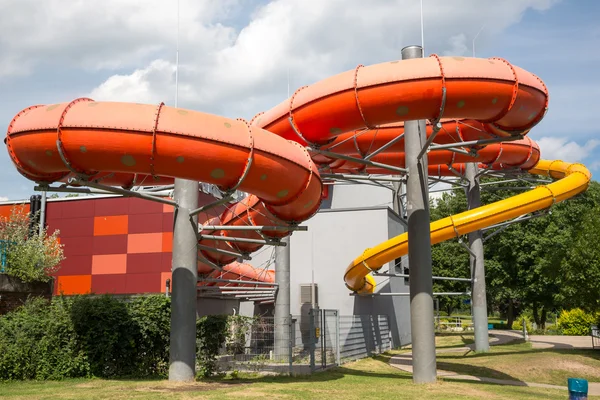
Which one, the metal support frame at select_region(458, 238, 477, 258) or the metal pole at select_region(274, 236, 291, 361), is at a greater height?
the metal support frame at select_region(458, 238, 477, 258)

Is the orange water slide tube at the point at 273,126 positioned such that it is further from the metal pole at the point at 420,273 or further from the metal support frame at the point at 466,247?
the metal support frame at the point at 466,247

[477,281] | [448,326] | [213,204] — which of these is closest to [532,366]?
[477,281]

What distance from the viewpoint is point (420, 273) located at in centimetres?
1452

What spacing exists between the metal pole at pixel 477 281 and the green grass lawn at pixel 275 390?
9891 millimetres

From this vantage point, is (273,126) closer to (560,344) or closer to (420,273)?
→ (420,273)

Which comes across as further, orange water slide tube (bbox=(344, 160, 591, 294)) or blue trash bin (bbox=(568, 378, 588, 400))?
orange water slide tube (bbox=(344, 160, 591, 294))

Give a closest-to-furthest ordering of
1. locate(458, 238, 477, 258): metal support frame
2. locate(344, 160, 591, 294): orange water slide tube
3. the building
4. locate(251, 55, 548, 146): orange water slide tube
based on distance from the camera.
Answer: locate(251, 55, 548, 146): orange water slide tube
locate(344, 160, 591, 294): orange water slide tube
locate(458, 238, 477, 258): metal support frame
the building

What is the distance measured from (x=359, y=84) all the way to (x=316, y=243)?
15.9 m

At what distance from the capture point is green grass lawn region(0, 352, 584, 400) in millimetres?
11164

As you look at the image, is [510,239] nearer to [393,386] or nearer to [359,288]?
[359,288]

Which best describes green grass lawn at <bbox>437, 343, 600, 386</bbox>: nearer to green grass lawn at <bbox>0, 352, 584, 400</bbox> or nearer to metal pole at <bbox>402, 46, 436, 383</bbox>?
green grass lawn at <bbox>0, 352, 584, 400</bbox>

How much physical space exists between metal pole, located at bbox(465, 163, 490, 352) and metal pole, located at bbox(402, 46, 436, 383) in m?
10.8

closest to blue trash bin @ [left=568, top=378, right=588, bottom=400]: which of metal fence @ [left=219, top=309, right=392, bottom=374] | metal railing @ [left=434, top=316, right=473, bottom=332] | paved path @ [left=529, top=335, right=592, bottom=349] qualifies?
metal fence @ [left=219, top=309, right=392, bottom=374]

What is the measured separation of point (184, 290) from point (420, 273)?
5892 millimetres
